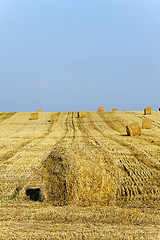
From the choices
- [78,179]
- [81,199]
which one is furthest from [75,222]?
[78,179]

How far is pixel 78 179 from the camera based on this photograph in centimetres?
708

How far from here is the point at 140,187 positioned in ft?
27.2

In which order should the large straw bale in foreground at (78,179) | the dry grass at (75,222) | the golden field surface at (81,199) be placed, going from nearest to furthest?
1. the dry grass at (75,222)
2. the golden field surface at (81,199)
3. the large straw bale in foreground at (78,179)

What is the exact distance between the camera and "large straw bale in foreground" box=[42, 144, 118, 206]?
7.05 m

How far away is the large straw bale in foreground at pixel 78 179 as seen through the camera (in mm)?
7051

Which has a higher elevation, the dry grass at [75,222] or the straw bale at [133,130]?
the straw bale at [133,130]

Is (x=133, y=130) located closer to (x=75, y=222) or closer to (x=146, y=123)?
(x=146, y=123)

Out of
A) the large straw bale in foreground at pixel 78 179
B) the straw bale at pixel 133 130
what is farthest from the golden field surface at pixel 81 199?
the straw bale at pixel 133 130

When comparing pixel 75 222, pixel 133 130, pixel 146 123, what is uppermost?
pixel 146 123

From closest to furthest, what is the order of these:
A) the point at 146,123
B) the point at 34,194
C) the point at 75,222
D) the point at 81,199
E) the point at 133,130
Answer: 1. the point at 75,222
2. the point at 81,199
3. the point at 34,194
4. the point at 133,130
5. the point at 146,123

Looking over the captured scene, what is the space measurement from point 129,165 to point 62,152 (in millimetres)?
4016

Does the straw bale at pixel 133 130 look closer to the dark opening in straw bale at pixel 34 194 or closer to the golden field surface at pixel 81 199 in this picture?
the golden field surface at pixel 81 199

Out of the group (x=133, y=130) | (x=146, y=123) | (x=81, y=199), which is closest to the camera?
(x=81, y=199)

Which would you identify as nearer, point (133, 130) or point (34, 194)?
point (34, 194)
